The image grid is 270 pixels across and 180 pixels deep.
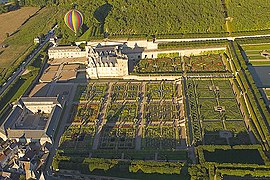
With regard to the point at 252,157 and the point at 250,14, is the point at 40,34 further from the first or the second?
the point at 252,157

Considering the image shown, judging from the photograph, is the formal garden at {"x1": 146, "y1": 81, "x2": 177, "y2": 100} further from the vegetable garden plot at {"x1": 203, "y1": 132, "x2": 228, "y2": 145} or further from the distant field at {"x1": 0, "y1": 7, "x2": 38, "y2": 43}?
the distant field at {"x1": 0, "y1": 7, "x2": 38, "y2": 43}

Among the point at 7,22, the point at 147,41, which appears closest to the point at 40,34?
the point at 7,22

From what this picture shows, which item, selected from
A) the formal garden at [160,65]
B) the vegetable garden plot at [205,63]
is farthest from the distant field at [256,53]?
the formal garden at [160,65]

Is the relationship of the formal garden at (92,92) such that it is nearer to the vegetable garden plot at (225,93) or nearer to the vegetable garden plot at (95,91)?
the vegetable garden plot at (95,91)

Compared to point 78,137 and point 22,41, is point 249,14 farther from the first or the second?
point 22,41

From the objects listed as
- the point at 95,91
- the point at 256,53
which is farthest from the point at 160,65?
the point at 256,53
